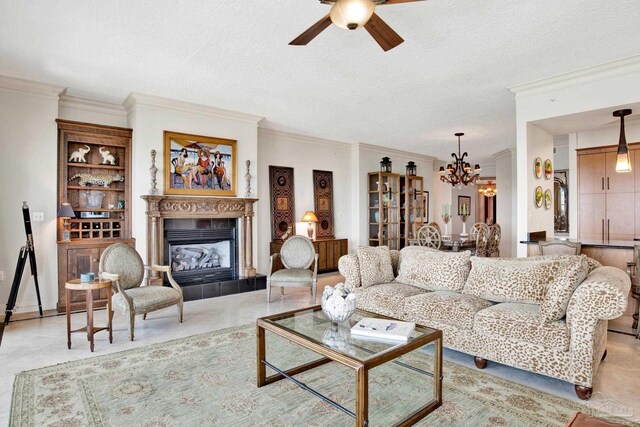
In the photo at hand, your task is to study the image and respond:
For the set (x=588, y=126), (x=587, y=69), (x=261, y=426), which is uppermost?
(x=587, y=69)

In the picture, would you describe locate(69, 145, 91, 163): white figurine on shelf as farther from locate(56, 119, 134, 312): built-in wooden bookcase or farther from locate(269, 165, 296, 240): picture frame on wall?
locate(269, 165, 296, 240): picture frame on wall

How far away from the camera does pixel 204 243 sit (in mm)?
5605

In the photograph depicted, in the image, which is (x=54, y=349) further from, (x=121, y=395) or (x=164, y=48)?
(x=164, y=48)

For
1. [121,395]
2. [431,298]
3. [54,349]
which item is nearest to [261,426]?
[121,395]

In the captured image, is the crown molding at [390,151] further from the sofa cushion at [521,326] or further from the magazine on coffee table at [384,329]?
the magazine on coffee table at [384,329]

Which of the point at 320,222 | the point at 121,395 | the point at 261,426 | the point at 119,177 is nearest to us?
the point at 261,426

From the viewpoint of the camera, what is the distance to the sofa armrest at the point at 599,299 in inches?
90.8

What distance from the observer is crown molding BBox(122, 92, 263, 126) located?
16.0ft

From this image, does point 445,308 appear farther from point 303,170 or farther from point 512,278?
point 303,170

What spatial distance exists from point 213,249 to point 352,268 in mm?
2760

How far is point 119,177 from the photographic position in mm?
5117

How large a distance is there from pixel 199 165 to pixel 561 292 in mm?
4665

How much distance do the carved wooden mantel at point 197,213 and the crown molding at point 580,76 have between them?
4079mm

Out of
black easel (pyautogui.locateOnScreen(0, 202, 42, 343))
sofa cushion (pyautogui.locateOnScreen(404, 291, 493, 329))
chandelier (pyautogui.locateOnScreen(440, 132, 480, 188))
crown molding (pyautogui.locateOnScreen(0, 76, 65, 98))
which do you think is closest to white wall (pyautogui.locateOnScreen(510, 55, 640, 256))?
sofa cushion (pyautogui.locateOnScreen(404, 291, 493, 329))
